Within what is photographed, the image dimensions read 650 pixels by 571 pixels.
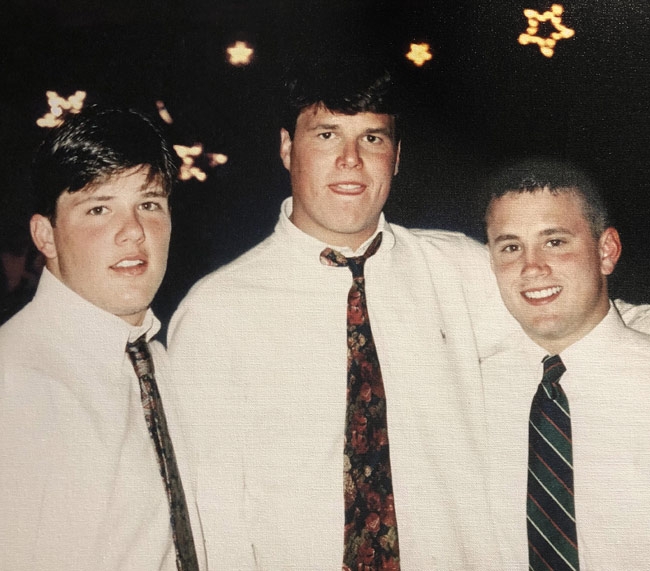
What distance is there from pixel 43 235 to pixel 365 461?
1.07 metres

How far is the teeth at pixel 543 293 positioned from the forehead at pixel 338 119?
621 mm

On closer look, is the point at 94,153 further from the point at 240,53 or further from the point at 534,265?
the point at 534,265

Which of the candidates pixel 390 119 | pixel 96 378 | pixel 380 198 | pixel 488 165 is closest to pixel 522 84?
pixel 488 165

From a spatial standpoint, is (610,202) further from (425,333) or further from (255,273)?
(255,273)

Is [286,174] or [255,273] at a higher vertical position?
[286,174]

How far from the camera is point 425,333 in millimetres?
1760

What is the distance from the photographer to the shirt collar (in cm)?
175

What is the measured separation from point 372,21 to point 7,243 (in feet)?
4.02

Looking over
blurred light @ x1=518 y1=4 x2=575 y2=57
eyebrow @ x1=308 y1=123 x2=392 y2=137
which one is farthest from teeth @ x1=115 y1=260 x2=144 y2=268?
blurred light @ x1=518 y1=4 x2=575 y2=57

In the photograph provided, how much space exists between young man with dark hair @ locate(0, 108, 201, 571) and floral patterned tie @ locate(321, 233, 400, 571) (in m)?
0.43

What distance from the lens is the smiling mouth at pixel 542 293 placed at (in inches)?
69.7

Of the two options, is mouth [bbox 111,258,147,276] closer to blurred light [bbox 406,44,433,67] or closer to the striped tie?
blurred light [bbox 406,44,433,67]

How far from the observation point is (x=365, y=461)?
1636mm

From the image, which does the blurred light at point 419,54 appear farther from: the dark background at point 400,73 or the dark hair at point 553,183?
the dark hair at point 553,183
